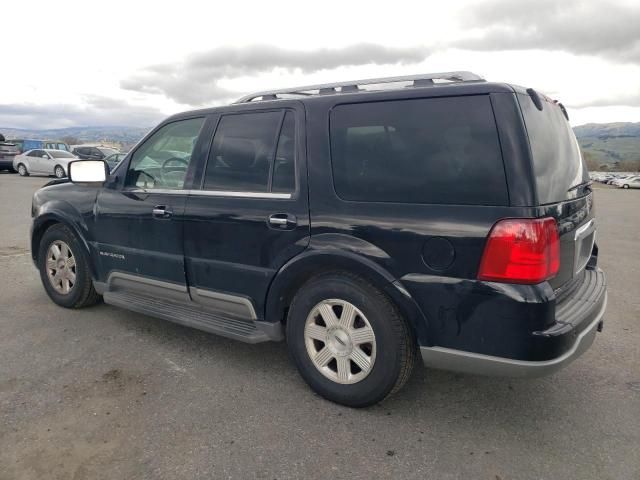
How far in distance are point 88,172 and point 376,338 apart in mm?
2796

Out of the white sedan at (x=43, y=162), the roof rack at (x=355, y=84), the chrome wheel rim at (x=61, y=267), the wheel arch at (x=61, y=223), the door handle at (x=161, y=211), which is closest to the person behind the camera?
the roof rack at (x=355, y=84)

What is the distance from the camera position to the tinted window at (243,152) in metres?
3.13

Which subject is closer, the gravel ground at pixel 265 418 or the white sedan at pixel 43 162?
the gravel ground at pixel 265 418

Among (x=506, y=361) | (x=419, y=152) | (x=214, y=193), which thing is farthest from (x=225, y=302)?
(x=506, y=361)

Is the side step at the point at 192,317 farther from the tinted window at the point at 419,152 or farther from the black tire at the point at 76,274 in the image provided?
the tinted window at the point at 419,152

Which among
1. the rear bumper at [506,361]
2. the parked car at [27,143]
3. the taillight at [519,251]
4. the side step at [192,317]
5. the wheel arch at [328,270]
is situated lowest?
the side step at [192,317]

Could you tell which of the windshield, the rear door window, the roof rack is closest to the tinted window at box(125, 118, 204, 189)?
the rear door window

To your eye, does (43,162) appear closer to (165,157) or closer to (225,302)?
(165,157)

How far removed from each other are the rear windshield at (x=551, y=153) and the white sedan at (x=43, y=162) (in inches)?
881

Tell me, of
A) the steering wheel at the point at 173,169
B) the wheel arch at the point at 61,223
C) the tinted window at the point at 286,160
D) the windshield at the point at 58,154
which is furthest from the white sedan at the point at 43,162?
the tinted window at the point at 286,160

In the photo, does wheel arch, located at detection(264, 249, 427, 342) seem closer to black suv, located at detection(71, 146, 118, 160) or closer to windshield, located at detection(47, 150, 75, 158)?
windshield, located at detection(47, 150, 75, 158)

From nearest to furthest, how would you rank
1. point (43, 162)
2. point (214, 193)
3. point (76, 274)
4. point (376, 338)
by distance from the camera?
point (376, 338) < point (214, 193) < point (76, 274) < point (43, 162)

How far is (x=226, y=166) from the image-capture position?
131 inches

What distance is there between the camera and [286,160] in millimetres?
3027
